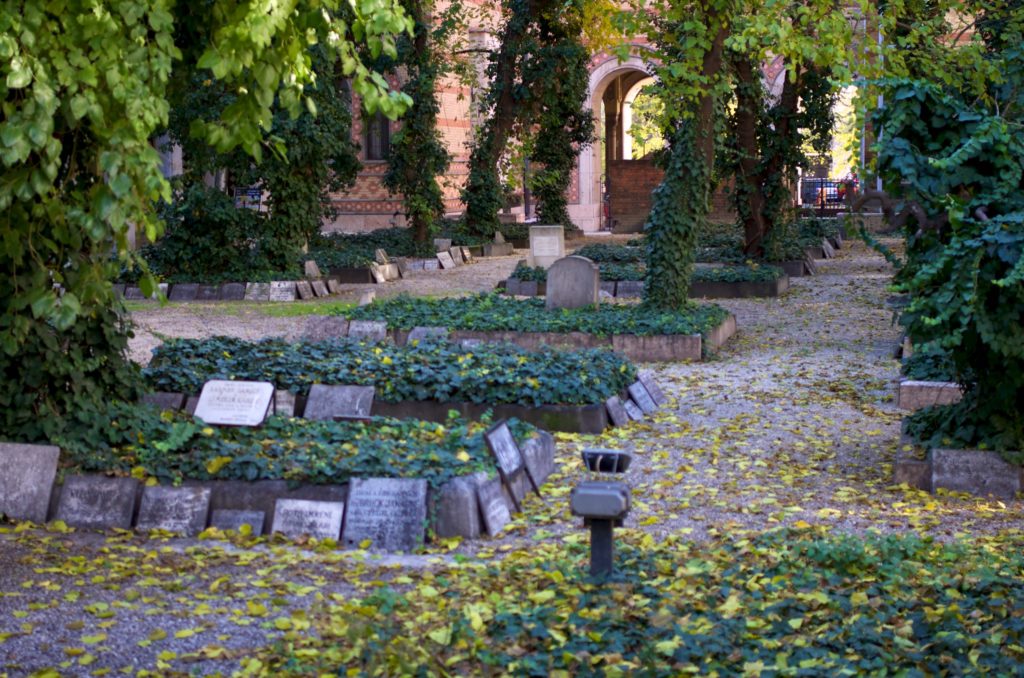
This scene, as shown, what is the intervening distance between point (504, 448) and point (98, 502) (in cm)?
229

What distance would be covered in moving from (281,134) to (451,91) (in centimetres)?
1923

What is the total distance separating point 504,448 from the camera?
766 cm

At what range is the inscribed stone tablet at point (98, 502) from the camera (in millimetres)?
7082

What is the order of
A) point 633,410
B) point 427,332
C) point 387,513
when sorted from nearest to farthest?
point 387,513
point 633,410
point 427,332

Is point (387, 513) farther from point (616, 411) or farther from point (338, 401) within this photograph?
point (616, 411)

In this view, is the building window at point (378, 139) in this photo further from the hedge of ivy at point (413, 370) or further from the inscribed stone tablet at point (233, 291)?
the hedge of ivy at point (413, 370)

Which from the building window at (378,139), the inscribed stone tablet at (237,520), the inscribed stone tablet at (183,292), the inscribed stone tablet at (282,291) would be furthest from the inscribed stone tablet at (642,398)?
the building window at (378,139)

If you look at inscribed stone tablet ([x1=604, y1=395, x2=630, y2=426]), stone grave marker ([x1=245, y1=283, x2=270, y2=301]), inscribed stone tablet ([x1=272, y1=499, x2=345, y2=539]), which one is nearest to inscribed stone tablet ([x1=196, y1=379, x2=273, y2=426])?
inscribed stone tablet ([x1=272, y1=499, x2=345, y2=539])

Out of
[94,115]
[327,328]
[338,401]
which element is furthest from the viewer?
[327,328]

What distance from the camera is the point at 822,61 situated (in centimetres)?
1412

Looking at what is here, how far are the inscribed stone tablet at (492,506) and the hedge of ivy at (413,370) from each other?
251 cm

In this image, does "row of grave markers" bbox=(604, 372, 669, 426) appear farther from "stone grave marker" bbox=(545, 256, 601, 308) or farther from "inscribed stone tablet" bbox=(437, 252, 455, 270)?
"inscribed stone tablet" bbox=(437, 252, 455, 270)

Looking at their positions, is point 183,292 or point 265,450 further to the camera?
point 183,292

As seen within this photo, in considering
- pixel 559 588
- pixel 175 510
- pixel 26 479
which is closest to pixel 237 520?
pixel 175 510
